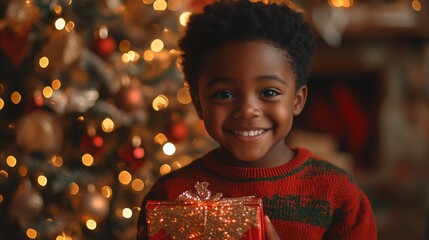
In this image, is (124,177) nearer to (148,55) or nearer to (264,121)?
(148,55)

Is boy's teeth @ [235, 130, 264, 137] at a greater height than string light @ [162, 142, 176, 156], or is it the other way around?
string light @ [162, 142, 176, 156]

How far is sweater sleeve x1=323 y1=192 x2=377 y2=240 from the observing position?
0.93 m

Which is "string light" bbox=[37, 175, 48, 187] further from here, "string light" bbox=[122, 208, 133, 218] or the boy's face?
the boy's face

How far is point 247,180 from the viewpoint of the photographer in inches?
37.4

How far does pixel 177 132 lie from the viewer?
6.02ft

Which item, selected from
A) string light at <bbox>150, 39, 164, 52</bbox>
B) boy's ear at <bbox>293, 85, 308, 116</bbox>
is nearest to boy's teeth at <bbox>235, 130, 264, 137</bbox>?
boy's ear at <bbox>293, 85, 308, 116</bbox>

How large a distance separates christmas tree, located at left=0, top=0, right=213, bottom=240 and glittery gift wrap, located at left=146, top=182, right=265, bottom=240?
2.53 ft

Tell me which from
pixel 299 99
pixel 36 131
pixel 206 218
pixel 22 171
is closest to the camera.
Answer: pixel 206 218

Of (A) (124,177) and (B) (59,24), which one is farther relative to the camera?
(A) (124,177)

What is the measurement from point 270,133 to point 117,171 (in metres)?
0.98

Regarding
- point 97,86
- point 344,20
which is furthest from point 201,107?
point 344,20

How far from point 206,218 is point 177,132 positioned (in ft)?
3.22

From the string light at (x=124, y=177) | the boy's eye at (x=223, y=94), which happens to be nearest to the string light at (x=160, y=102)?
the string light at (x=124, y=177)

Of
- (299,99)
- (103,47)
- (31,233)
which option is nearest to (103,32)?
(103,47)
